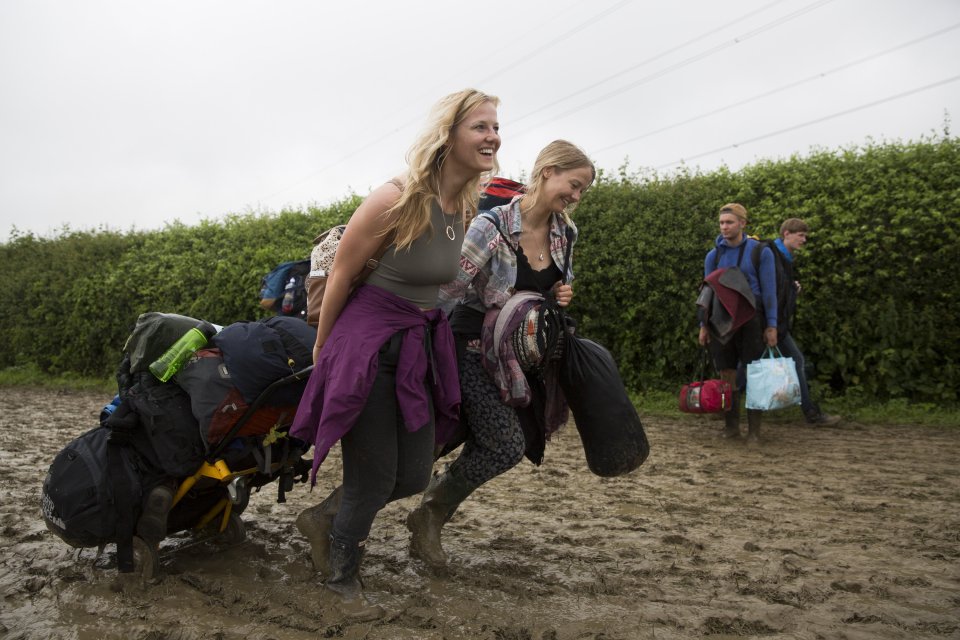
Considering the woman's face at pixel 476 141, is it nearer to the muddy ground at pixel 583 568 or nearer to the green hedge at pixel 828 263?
the muddy ground at pixel 583 568

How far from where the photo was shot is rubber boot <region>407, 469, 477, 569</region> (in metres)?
3.55

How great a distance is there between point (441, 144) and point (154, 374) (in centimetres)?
163

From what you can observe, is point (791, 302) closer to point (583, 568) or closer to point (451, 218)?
point (583, 568)

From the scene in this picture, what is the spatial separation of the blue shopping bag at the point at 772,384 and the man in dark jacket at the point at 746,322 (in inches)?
8.3

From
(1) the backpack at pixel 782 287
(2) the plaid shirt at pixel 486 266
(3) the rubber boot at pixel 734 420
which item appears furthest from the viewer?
(3) the rubber boot at pixel 734 420

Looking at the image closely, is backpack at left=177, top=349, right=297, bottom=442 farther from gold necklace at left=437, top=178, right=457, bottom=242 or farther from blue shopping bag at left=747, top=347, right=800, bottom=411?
blue shopping bag at left=747, top=347, right=800, bottom=411

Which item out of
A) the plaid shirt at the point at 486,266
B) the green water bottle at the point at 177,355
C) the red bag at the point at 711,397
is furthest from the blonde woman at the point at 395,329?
the red bag at the point at 711,397

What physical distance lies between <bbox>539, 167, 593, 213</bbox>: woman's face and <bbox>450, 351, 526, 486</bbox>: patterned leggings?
79 cm

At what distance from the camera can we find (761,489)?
515cm

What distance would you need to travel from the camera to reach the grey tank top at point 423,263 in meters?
2.99

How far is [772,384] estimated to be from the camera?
6.48 m

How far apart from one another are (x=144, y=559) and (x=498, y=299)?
1936 millimetres

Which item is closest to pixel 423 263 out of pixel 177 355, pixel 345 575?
pixel 177 355

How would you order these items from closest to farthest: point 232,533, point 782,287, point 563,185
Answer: point 563,185 < point 232,533 < point 782,287
